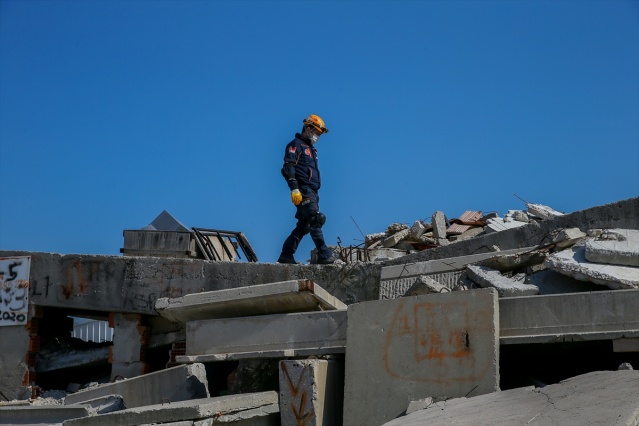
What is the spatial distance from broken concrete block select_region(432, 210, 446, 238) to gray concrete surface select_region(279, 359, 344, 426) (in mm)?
5078

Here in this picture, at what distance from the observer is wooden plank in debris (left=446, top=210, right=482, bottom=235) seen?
12.2 m

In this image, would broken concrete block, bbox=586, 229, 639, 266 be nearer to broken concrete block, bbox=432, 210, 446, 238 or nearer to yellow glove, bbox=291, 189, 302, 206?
yellow glove, bbox=291, 189, 302, 206

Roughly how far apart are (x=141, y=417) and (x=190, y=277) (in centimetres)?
380

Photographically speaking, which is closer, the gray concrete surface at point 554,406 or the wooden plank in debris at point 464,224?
the gray concrete surface at point 554,406

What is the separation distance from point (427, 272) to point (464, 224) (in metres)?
4.35

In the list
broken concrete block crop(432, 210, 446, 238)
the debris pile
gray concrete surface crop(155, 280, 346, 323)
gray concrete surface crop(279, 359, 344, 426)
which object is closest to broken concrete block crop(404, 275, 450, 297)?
the debris pile

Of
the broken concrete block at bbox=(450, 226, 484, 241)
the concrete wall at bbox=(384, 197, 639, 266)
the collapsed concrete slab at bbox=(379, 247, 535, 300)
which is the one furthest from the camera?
the broken concrete block at bbox=(450, 226, 484, 241)

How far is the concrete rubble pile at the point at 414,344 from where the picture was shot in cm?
618

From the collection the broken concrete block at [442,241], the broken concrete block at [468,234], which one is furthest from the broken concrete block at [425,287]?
the broken concrete block at [468,234]

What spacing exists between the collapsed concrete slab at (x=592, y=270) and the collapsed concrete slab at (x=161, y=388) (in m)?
3.20

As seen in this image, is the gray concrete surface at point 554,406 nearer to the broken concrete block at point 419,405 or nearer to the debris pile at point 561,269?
the broken concrete block at point 419,405

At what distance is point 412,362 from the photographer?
679cm

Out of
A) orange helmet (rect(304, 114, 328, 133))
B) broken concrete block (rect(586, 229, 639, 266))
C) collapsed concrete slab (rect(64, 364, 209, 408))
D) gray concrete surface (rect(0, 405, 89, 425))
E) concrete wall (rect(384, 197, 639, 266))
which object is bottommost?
gray concrete surface (rect(0, 405, 89, 425))

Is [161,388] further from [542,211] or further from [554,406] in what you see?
[542,211]
